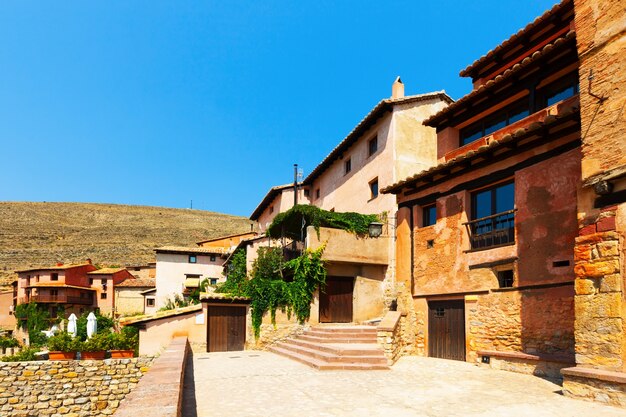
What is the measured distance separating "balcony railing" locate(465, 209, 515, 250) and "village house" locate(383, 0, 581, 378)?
3 cm

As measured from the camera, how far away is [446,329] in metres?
14.2

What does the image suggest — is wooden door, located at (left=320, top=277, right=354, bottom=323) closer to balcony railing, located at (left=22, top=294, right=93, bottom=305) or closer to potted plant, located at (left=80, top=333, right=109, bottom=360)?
potted plant, located at (left=80, top=333, right=109, bottom=360)

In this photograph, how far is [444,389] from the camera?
9461mm

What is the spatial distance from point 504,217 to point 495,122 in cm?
413

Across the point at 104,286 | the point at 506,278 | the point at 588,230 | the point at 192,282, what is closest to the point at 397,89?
the point at 506,278

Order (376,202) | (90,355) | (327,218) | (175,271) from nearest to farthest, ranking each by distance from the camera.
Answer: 1. (90,355)
2. (327,218)
3. (376,202)
4. (175,271)

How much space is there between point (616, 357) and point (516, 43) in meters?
12.1

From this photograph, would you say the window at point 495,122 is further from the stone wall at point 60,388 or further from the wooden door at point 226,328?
the stone wall at point 60,388

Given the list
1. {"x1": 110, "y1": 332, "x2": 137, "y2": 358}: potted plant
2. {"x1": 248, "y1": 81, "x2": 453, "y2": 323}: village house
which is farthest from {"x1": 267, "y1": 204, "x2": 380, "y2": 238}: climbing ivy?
{"x1": 110, "y1": 332, "x2": 137, "y2": 358}: potted plant

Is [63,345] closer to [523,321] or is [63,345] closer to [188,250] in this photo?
[523,321]

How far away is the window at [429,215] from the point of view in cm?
1578

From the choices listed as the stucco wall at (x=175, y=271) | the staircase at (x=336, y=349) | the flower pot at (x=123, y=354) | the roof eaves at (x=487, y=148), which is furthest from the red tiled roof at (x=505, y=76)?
the stucco wall at (x=175, y=271)

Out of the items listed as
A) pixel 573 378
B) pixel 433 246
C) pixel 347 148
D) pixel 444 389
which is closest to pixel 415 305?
pixel 433 246

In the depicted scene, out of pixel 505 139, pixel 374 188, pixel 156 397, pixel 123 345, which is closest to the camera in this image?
pixel 156 397
